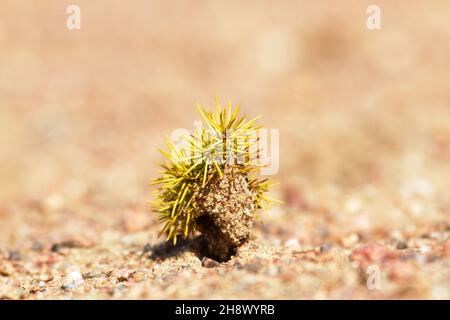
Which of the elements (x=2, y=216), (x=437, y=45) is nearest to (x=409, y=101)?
(x=437, y=45)

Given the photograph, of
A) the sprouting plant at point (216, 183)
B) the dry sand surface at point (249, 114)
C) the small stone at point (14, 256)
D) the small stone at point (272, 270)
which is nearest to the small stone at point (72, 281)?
the dry sand surface at point (249, 114)

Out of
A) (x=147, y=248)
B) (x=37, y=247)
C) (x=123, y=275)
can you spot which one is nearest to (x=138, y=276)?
(x=123, y=275)

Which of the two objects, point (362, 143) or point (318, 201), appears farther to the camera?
point (362, 143)

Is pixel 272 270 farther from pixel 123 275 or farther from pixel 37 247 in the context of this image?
pixel 37 247

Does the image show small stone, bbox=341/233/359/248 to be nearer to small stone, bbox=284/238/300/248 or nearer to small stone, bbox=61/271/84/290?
small stone, bbox=284/238/300/248

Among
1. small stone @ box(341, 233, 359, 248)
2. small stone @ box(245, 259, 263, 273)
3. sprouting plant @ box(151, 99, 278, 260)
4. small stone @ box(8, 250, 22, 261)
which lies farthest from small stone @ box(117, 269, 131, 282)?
small stone @ box(341, 233, 359, 248)

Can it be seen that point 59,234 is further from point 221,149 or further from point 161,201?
point 221,149

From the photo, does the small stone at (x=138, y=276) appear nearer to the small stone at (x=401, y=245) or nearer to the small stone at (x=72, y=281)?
the small stone at (x=72, y=281)
